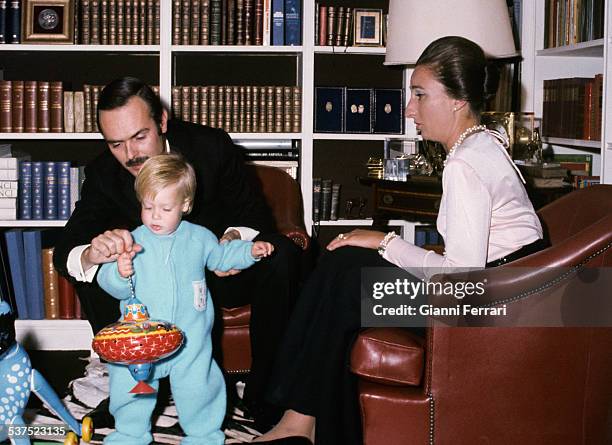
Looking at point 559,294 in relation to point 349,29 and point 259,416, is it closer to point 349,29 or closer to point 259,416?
point 259,416

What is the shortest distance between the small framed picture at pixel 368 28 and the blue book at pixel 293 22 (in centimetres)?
25

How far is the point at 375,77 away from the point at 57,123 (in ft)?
4.93

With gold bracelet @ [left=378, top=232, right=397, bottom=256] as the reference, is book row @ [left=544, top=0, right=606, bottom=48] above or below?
above

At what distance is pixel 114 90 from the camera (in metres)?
2.61

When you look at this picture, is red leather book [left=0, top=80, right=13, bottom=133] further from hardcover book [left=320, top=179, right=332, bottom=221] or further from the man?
hardcover book [left=320, top=179, right=332, bottom=221]

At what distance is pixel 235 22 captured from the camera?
3854mm

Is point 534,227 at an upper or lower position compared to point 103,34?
lower

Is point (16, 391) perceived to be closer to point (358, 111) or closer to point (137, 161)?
point (137, 161)

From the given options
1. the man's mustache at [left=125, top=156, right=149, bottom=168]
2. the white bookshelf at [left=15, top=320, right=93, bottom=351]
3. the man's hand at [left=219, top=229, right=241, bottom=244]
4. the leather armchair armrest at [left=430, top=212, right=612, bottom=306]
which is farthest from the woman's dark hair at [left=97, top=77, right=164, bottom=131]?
the white bookshelf at [left=15, top=320, right=93, bottom=351]

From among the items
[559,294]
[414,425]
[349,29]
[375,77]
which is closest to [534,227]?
[559,294]

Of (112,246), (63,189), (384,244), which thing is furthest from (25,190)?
(384,244)

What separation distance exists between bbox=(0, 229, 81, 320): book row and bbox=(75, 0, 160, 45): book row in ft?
2.93

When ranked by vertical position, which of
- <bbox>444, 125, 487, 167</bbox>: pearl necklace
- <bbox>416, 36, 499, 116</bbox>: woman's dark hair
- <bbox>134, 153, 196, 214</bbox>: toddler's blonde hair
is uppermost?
<bbox>416, 36, 499, 116</bbox>: woman's dark hair

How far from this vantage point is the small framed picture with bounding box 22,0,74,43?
3781 mm
